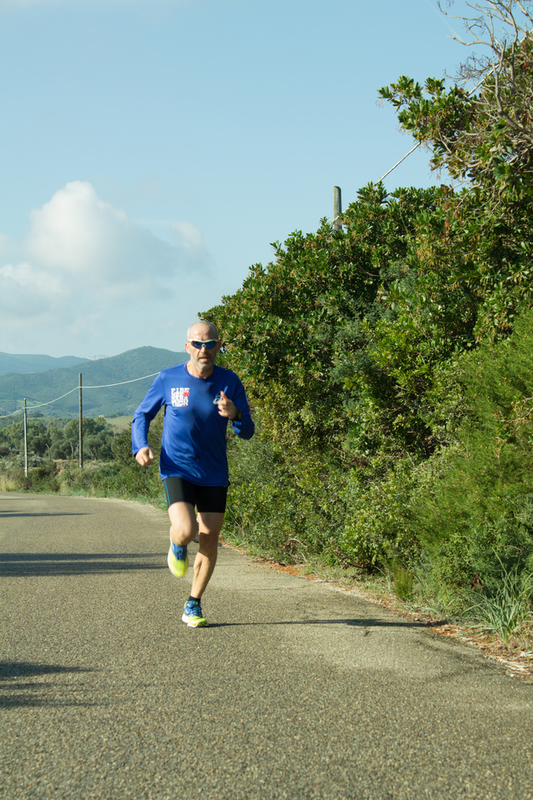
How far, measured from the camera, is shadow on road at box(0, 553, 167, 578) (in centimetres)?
872

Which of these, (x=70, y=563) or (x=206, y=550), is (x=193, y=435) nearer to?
(x=206, y=550)

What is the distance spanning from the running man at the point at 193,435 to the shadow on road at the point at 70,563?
11.1 feet

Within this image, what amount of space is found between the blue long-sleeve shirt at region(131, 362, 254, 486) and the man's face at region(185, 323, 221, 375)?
0.10m

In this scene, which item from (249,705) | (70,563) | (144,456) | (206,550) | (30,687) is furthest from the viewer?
(70,563)

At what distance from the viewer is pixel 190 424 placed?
552 cm

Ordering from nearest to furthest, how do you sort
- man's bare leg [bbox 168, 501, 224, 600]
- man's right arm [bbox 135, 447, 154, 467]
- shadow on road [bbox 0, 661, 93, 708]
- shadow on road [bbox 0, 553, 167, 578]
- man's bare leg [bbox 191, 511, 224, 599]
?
shadow on road [bbox 0, 661, 93, 708], man's right arm [bbox 135, 447, 154, 467], man's bare leg [bbox 168, 501, 224, 600], man's bare leg [bbox 191, 511, 224, 599], shadow on road [bbox 0, 553, 167, 578]

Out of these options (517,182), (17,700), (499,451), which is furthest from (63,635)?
(517,182)

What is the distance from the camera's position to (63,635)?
17.8 ft

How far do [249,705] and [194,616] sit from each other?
1.80 m

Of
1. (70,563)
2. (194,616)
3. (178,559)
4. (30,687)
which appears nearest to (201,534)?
(178,559)

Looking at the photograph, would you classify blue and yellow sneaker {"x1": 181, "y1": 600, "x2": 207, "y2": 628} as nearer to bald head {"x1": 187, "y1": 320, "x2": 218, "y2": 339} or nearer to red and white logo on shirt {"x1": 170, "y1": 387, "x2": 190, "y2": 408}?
red and white logo on shirt {"x1": 170, "y1": 387, "x2": 190, "y2": 408}

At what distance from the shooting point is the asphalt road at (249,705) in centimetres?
306

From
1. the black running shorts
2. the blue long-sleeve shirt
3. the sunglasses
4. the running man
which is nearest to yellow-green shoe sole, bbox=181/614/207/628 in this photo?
the running man

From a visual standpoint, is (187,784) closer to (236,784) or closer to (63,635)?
(236,784)
